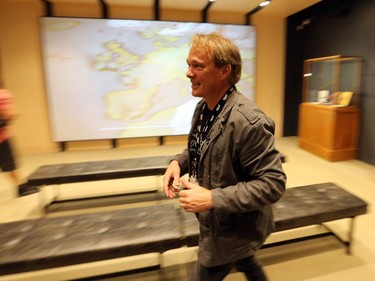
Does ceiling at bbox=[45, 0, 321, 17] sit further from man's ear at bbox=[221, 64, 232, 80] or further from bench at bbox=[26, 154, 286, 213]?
man's ear at bbox=[221, 64, 232, 80]

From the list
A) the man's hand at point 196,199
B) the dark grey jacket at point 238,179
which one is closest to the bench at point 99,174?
the dark grey jacket at point 238,179

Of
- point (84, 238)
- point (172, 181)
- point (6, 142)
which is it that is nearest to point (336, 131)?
point (172, 181)

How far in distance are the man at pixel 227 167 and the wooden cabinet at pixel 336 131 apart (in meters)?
3.29

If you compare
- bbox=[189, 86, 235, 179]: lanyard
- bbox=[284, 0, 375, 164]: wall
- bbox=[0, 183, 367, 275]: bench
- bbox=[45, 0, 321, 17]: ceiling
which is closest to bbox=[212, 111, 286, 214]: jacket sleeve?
bbox=[189, 86, 235, 179]: lanyard

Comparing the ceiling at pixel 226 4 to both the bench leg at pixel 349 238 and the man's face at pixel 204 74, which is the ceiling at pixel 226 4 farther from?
the man's face at pixel 204 74

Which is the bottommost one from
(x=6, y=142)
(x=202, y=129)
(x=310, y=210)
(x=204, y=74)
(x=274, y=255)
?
(x=274, y=255)

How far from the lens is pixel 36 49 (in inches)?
172

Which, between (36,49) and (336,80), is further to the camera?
(36,49)

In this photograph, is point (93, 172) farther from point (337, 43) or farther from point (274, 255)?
point (337, 43)

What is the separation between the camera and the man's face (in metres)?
0.94

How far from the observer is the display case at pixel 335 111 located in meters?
3.87

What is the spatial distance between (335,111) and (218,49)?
347cm

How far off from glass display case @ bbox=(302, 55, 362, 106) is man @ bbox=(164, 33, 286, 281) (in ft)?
11.8

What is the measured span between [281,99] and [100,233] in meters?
4.87
